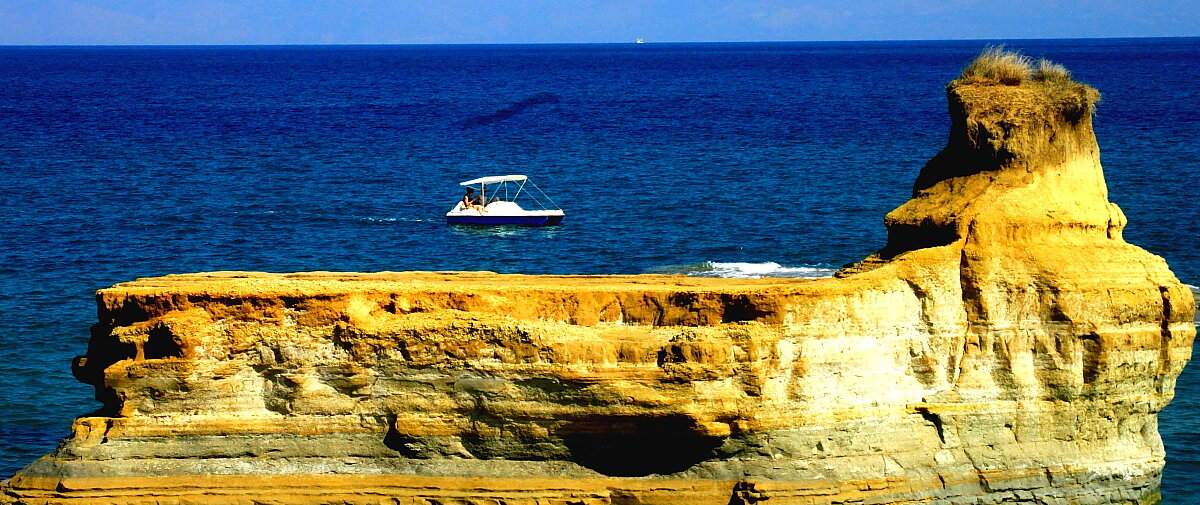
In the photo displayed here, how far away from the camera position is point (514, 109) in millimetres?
121938

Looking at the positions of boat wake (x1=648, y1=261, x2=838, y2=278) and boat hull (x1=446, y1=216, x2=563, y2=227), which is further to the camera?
boat hull (x1=446, y1=216, x2=563, y2=227)

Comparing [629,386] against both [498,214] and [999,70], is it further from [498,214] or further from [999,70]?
[498,214]

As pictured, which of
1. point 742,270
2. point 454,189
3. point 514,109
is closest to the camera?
point 742,270

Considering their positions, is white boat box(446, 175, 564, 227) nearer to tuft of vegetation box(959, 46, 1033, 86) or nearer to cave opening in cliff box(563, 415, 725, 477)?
tuft of vegetation box(959, 46, 1033, 86)

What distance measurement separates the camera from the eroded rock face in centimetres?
2084

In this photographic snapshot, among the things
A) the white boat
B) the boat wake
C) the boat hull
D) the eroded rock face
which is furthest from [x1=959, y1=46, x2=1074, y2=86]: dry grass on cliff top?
the boat hull

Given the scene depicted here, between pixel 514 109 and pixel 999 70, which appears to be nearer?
pixel 999 70

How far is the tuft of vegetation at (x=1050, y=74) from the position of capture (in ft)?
78.0

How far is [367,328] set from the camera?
21.0m

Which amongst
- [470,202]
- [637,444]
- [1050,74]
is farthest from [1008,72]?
[470,202]

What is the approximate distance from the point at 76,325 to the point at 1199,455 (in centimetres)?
2868

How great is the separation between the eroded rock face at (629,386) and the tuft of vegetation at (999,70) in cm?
324

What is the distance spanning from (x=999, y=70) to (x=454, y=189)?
46564 millimetres

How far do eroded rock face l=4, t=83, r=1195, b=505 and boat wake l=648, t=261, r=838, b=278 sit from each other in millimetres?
22608
